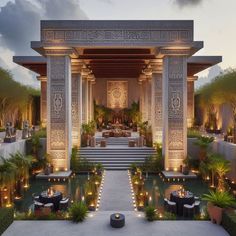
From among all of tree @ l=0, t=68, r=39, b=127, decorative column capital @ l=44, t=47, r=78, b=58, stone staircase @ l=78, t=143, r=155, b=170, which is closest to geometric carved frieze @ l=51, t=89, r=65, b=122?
decorative column capital @ l=44, t=47, r=78, b=58

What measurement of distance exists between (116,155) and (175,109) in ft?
13.3

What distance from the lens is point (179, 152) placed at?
13.3 m

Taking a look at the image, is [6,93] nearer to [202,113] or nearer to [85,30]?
[85,30]

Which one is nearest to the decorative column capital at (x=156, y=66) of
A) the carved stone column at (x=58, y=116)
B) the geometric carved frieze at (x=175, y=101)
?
the geometric carved frieze at (x=175, y=101)

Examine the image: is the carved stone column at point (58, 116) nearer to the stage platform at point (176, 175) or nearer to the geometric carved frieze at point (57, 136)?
the geometric carved frieze at point (57, 136)

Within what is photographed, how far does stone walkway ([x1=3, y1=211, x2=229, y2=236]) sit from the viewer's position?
6.52 metres

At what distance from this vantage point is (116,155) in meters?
15.0

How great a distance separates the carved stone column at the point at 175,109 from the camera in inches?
517

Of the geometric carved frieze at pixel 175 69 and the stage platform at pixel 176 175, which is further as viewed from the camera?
the geometric carved frieze at pixel 175 69

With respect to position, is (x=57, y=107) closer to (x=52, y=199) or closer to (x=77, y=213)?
(x=52, y=199)

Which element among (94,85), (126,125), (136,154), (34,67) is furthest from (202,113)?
(34,67)

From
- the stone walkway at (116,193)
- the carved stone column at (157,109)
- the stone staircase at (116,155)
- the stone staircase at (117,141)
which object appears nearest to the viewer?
the stone walkway at (116,193)

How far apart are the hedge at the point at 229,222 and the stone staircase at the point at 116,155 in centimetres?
737

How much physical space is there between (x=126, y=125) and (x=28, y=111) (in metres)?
9.33
